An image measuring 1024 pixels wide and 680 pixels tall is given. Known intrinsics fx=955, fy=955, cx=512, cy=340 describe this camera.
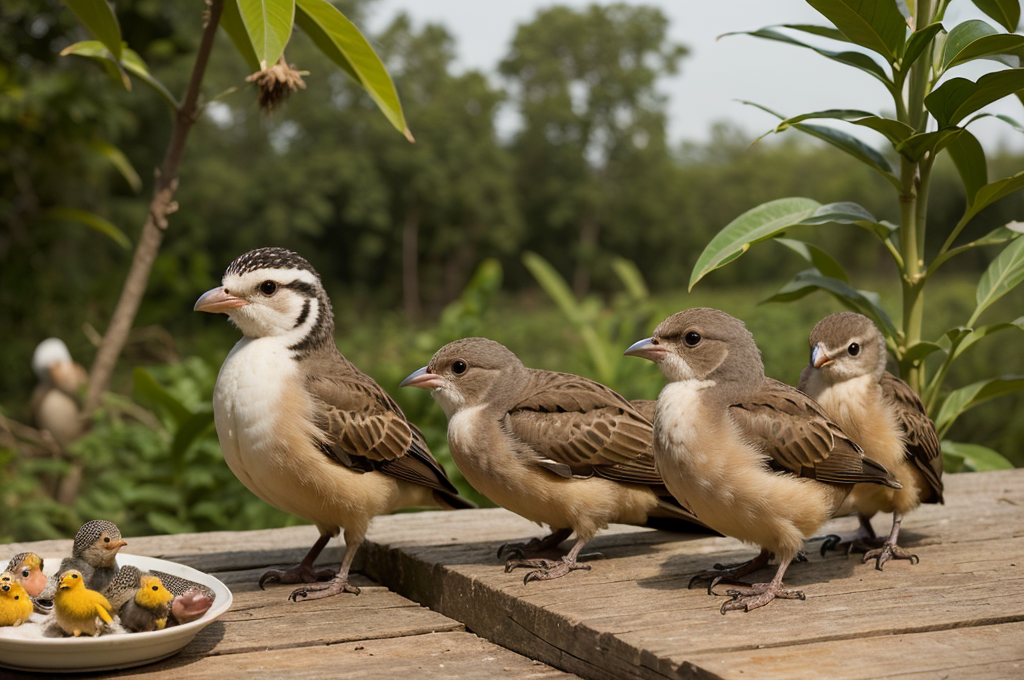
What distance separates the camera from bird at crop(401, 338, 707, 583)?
10.3 feet

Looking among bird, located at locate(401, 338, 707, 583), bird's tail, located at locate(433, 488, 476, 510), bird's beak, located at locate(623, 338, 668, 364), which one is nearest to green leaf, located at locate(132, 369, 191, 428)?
bird's tail, located at locate(433, 488, 476, 510)

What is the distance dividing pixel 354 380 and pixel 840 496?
65.5 inches

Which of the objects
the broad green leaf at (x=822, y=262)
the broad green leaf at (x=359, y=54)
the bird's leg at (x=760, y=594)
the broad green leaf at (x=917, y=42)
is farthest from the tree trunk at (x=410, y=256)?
the bird's leg at (x=760, y=594)

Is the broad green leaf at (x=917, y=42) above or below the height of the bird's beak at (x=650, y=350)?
above

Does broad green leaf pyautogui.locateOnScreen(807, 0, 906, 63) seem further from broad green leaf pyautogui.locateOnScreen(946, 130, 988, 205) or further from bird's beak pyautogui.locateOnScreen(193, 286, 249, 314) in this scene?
bird's beak pyautogui.locateOnScreen(193, 286, 249, 314)

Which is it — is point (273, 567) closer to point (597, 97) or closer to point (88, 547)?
point (88, 547)

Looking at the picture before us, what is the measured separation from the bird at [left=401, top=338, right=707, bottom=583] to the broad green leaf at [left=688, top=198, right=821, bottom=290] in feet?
1.91

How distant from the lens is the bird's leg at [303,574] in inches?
132

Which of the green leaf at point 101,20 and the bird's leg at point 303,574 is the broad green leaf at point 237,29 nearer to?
the green leaf at point 101,20

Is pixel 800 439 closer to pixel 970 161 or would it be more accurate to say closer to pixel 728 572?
pixel 728 572

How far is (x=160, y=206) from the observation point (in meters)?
4.54

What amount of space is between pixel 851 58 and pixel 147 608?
336 centimetres

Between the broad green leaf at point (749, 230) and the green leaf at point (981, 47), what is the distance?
0.75 m

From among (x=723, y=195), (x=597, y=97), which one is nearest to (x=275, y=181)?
(x=597, y=97)
